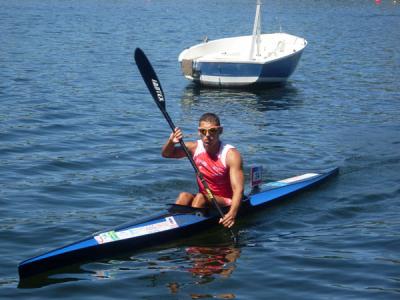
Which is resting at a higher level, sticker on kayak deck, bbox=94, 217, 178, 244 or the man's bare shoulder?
the man's bare shoulder

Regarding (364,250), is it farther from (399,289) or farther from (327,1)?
(327,1)

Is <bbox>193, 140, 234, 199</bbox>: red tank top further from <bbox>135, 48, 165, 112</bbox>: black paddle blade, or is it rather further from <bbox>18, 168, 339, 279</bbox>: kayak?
<bbox>135, 48, 165, 112</bbox>: black paddle blade

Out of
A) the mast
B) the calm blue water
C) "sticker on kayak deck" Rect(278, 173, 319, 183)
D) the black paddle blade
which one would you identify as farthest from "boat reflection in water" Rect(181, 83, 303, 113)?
the black paddle blade

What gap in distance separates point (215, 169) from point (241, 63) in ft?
36.8

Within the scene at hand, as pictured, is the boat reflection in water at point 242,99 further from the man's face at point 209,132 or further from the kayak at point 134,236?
the man's face at point 209,132

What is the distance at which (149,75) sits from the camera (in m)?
10.3

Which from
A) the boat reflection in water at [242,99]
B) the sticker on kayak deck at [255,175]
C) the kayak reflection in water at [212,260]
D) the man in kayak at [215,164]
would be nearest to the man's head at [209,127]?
the man in kayak at [215,164]

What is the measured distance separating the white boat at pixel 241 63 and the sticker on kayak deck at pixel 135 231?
11594 millimetres

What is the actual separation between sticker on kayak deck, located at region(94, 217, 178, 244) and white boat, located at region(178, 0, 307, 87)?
1159 centimetres

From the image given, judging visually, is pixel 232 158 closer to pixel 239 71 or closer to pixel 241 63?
pixel 241 63

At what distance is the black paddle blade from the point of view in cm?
1020

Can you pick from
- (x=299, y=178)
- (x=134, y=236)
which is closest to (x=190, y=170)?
(x=299, y=178)

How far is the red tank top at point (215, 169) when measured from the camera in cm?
930

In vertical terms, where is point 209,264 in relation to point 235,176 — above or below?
below
